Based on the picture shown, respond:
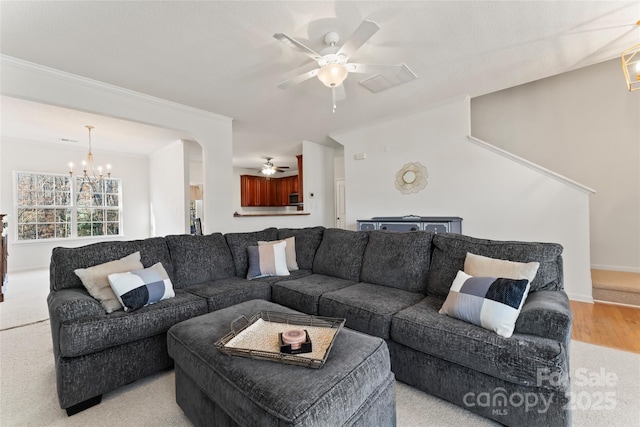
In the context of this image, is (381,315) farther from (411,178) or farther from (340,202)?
(340,202)

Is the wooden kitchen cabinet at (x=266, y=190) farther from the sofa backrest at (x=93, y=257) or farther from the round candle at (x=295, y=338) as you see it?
the round candle at (x=295, y=338)

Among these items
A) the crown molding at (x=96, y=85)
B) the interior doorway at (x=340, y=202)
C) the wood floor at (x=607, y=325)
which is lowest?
the wood floor at (x=607, y=325)

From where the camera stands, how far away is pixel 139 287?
6.25ft

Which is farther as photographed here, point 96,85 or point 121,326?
point 96,85

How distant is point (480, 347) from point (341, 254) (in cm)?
153

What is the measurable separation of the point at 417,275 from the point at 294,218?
342cm

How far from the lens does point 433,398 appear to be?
5.35ft

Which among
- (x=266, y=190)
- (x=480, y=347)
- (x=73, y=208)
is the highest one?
(x=266, y=190)

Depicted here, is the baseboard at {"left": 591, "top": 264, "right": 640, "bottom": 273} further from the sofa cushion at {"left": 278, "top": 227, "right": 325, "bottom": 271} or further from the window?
the window

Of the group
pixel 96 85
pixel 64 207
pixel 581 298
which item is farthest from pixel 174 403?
pixel 64 207

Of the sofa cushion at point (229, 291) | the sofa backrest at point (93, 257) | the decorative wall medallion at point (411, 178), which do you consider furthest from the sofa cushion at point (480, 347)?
the decorative wall medallion at point (411, 178)

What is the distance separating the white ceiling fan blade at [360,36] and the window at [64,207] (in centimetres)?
679

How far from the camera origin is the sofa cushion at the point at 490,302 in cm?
Result: 144

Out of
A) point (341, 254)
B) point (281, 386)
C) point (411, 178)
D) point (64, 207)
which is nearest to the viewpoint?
point (281, 386)
